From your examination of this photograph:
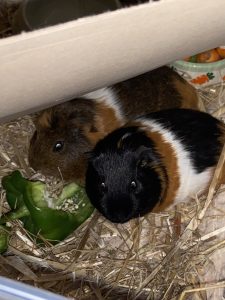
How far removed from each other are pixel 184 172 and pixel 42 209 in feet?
1.68

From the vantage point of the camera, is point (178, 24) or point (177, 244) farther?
point (177, 244)

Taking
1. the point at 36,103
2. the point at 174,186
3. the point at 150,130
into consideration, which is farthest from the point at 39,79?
the point at 174,186

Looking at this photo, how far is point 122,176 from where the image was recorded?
5.59 ft

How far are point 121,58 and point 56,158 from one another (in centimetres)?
78

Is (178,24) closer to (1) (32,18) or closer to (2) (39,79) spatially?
(2) (39,79)

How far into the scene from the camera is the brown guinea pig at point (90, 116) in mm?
2020

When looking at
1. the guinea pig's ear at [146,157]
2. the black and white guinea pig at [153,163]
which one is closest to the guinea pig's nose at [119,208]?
the black and white guinea pig at [153,163]

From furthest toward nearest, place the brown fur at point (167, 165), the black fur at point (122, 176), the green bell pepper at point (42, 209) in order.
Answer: the green bell pepper at point (42, 209)
the brown fur at point (167, 165)
the black fur at point (122, 176)

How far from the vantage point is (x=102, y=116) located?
208cm

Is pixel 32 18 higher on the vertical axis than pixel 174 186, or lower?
higher

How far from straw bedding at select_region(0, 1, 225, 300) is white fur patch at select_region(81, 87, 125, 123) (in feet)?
1.10

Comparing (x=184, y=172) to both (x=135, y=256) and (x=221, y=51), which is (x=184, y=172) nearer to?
(x=135, y=256)

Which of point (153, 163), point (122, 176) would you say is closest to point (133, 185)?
point (122, 176)

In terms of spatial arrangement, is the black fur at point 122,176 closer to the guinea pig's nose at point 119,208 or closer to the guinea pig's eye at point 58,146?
the guinea pig's nose at point 119,208
